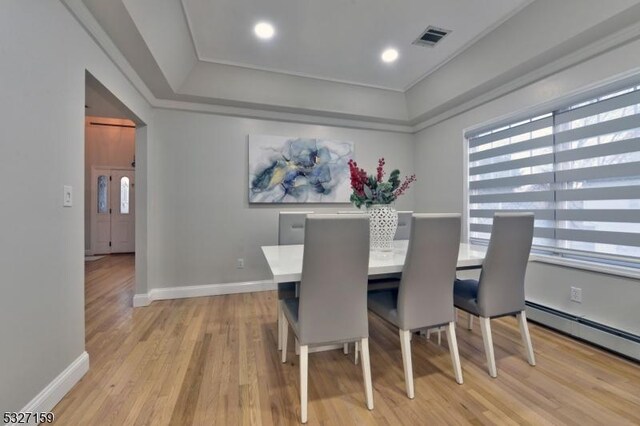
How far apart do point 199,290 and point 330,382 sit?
2.26 m

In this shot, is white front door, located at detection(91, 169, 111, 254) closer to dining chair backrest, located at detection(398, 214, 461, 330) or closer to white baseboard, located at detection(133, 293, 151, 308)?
white baseboard, located at detection(133, 293, 151, 308)

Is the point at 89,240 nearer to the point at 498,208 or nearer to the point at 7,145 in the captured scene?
the point at 7,145

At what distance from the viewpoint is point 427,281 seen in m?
1.60

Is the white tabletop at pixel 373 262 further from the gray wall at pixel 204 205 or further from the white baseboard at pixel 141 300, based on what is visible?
the white baseboard at pixel 141 300

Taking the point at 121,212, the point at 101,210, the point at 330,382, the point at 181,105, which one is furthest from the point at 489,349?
the point at 101,210

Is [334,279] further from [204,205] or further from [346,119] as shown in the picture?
[346,119]

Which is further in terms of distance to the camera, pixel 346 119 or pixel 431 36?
pixel 346 119

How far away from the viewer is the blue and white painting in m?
3.55

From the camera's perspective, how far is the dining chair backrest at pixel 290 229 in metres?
2.61

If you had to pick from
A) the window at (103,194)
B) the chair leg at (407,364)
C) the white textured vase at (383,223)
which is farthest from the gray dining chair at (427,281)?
the window at (103,194)

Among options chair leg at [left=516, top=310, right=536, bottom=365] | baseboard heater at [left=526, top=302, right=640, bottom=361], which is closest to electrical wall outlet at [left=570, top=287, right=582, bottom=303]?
baseboard heater at [left=526, top=302, right=640, bottom=361]

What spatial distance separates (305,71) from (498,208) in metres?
2.68

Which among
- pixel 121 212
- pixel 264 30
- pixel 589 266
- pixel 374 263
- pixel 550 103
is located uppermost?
pixel 264 30

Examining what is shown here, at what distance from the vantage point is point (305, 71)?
10.6 feet
